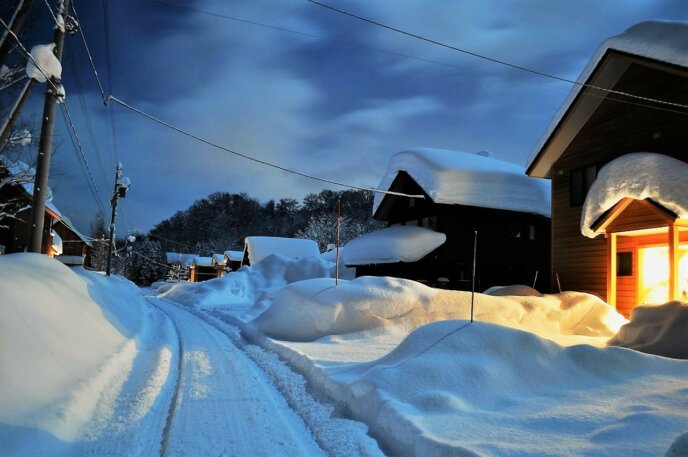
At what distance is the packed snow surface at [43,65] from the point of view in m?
10.1

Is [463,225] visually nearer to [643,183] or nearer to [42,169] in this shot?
[643,183]

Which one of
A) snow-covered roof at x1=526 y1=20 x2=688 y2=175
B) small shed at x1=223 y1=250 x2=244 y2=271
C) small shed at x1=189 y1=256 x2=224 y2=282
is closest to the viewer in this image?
snow-covered roof at x1=526 y1=20 x2=688 y2=175

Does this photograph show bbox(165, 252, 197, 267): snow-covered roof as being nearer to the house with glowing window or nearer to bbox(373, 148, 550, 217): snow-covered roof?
bbox(373, 148, 550, 217): snow-covered roof

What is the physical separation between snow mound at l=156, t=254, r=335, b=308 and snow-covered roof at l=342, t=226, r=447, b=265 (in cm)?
869

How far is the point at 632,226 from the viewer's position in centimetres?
1294

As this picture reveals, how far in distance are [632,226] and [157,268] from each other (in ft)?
257

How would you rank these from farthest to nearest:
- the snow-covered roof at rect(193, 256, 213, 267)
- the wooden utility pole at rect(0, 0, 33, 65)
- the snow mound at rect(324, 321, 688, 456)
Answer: the snow-covered roof at rect(193, 256, 213, 267), the wooden utility pole at rect(0, 0, 33, 65), the snow mound at rect(324, 321, 688, 456)

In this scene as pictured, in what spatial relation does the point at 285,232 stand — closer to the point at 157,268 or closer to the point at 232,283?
the point at 157,268

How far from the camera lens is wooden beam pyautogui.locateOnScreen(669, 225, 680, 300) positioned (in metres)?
11.7

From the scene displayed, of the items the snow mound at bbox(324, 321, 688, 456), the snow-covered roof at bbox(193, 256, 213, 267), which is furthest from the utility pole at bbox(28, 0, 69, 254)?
the snow-covered roof at bbox(193, 256, 213, 267)

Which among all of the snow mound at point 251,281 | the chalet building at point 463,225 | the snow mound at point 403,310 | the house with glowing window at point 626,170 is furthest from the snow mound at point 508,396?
the snow mound at point 251,281

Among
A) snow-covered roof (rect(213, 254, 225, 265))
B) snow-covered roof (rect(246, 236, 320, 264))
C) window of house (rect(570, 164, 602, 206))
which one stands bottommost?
snow-covered roof (rect(213, 254, 225, 265))

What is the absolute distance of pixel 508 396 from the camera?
5.48m

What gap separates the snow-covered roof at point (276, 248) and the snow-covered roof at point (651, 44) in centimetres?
3823
